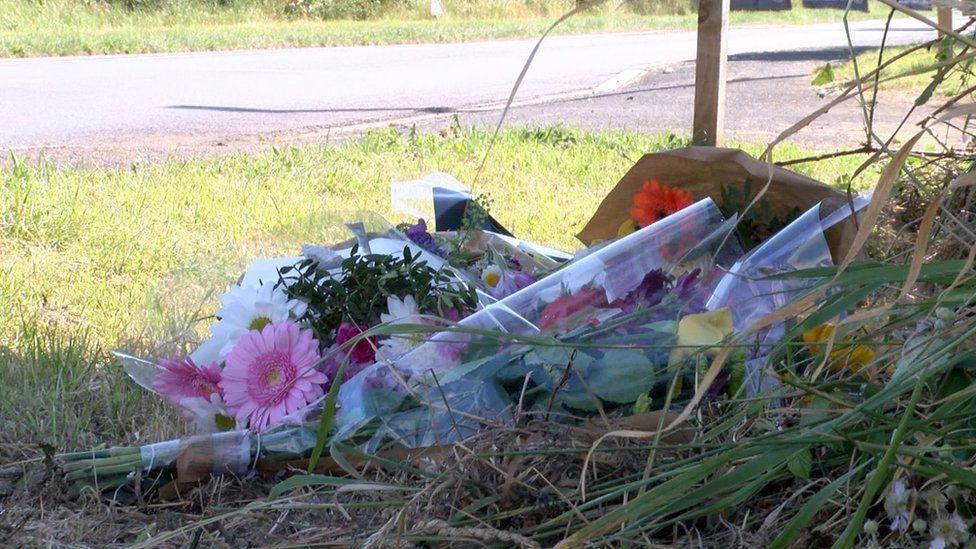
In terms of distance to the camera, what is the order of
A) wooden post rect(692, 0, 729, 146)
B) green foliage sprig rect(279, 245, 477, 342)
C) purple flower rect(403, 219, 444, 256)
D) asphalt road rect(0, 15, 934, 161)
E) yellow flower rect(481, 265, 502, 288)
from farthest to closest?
asphalt road rect(0, 15, 934, 161), wooden post rect(692, 0, 729, 146), purple flower rect(403, 219, 444, 256), yellow flower rect(481, 265, 502, 288), green foliage sprig rect(279, 245, 477, 342)

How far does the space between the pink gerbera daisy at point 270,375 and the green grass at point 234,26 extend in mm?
10968

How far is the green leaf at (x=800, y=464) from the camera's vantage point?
1.15 metres

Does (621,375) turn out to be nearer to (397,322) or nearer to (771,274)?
(771,274)

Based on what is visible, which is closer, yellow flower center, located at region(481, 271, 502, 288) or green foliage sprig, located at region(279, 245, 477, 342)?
green foliage sprig, located at region(279, 245, 477, 342)

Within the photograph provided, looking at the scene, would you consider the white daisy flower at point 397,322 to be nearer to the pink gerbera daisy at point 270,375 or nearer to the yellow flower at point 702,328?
the pink gerbera daisy at point 270,375

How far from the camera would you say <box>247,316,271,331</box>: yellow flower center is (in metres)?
1.90

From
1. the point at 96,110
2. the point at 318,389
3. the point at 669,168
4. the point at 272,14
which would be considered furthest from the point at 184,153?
the point at 272,14

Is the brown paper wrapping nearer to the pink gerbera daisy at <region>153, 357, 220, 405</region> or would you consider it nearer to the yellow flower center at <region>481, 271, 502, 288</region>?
the yellow flower center at <region>481, 271, 502, 288</region>

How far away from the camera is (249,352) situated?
69.5 inches

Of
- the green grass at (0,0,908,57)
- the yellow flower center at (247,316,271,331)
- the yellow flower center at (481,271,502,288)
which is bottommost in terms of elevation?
the yellow flower center at (481,271,502,288)

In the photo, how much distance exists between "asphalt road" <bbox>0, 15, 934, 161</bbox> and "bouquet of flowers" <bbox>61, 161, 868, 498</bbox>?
13.8ft

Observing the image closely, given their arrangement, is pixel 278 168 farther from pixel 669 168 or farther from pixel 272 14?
pixel 272 14

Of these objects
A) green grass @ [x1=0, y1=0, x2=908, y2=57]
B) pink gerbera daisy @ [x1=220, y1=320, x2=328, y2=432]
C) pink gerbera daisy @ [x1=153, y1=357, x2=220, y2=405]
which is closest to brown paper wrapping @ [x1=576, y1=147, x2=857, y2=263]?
pink gerbera daisy @ [x1=220, y1=320, x2=328, y2=432]

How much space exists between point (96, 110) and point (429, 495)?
6.82 metres
